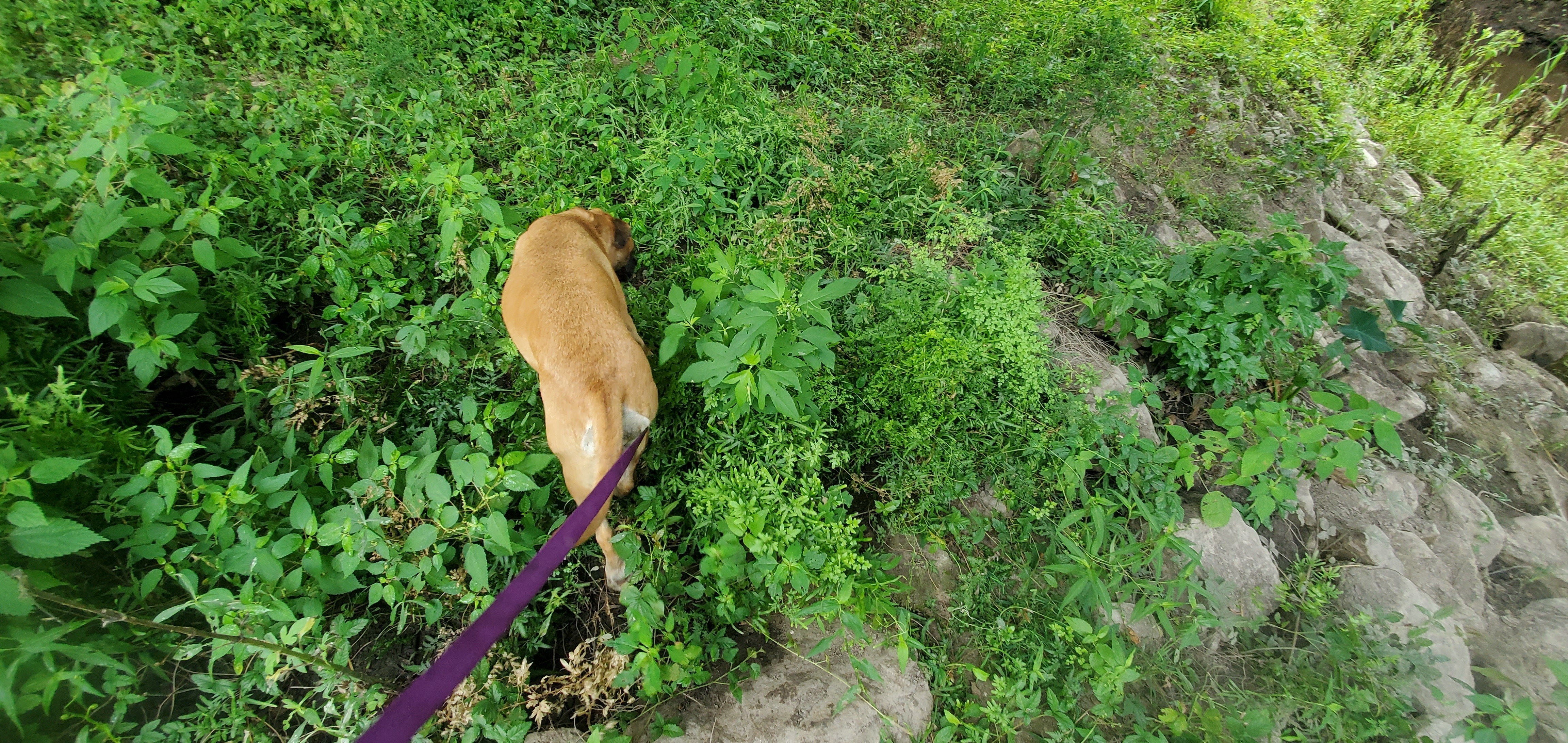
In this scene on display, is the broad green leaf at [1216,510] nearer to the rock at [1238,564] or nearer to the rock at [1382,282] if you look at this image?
the rock at [1238,564]

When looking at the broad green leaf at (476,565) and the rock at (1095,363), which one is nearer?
the broad green leaf at (476,565)

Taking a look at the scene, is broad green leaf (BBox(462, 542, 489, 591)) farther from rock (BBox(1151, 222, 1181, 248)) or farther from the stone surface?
the stone surface

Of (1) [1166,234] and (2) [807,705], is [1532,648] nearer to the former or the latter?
(1) [1166,234]

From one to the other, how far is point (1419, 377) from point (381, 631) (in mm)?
6848

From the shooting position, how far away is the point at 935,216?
348 centimetres

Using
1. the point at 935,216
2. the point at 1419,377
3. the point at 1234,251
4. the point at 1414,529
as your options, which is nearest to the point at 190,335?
the point at 935,216

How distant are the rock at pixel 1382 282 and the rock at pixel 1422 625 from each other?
2329mm

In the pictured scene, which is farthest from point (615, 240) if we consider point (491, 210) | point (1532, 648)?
point (1532, 648)

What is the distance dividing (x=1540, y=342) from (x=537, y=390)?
811 cm

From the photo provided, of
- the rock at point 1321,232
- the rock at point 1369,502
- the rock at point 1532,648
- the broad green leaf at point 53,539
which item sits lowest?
the broad green leaf at point 53,539

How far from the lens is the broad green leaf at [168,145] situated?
2.37 m

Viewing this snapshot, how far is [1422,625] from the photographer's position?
276cm

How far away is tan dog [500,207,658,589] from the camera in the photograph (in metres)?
2.19

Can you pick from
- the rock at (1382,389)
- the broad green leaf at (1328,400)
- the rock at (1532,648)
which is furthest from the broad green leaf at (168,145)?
the rock at (1532,648)
